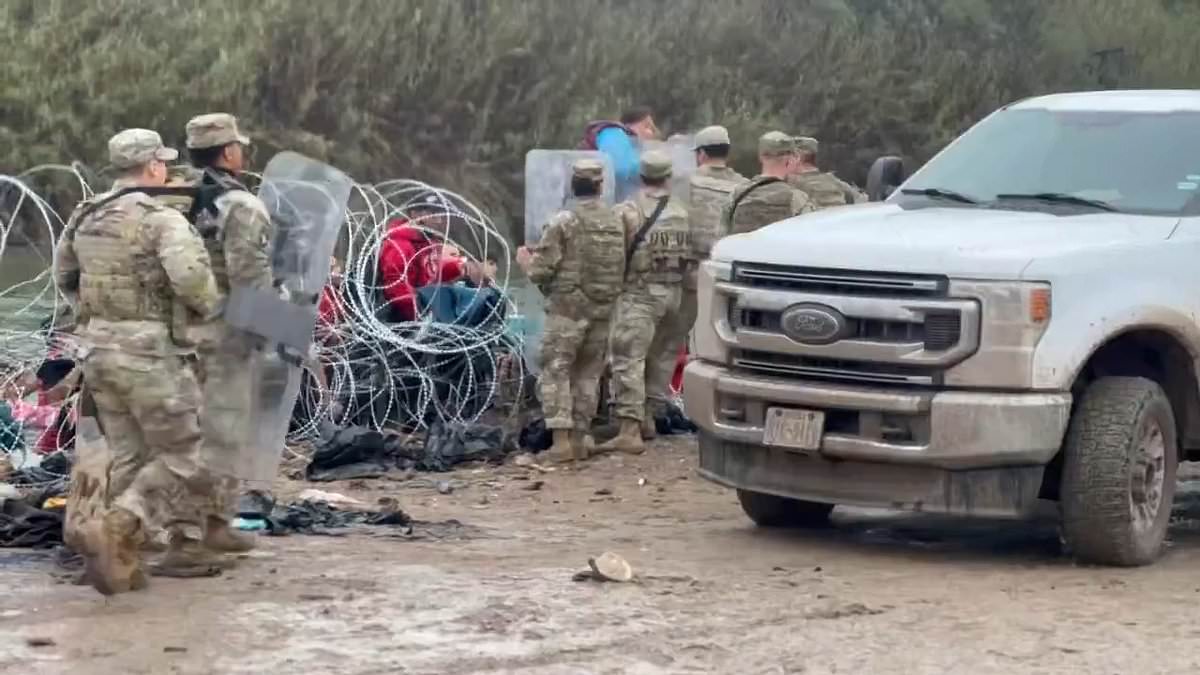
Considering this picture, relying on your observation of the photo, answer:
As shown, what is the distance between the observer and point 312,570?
28.0 ft

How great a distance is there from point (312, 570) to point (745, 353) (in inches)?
78.9

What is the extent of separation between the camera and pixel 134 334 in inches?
318

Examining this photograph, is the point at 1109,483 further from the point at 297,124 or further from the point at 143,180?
the point at 297,124

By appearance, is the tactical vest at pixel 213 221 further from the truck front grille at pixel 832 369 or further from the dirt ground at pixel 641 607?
the truck front grille at pixel 832 369

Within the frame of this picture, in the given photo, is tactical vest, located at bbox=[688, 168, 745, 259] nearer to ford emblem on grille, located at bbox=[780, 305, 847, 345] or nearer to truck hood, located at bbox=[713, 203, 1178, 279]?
truck hood, located at bbox=[713, 203, 1178, 279]

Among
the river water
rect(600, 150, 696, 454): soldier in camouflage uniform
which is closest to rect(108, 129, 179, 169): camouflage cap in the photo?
the river water

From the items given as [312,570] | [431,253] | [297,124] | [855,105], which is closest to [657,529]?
[312,570]

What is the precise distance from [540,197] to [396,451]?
222 cm

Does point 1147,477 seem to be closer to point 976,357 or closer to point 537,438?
point 976,357

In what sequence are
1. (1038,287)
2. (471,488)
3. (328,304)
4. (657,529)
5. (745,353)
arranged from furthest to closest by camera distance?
(328,304) → (471,488) → (657,529) → (745,353) → (1038,287)

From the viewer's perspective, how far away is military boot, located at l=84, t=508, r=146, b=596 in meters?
7.84

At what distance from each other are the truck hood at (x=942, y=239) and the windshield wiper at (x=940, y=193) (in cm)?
21

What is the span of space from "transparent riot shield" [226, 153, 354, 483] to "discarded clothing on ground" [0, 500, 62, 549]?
3.15 ft

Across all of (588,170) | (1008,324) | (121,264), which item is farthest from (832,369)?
(588,170)
